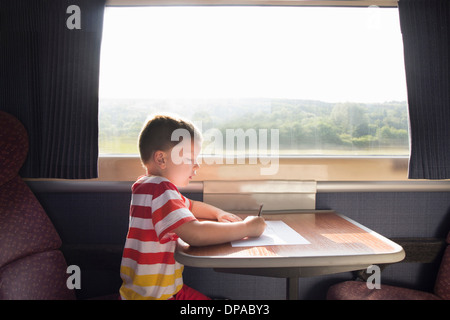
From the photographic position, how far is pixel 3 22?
69.8 inches

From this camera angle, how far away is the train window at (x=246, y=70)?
6.20 ft

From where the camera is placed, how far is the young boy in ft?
3.61


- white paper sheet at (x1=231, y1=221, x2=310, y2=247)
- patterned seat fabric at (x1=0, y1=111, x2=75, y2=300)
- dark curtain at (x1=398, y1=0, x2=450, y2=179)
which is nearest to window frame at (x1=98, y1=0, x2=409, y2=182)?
dark curtain at (x1=398, y1=0, x2=450, y2=179)

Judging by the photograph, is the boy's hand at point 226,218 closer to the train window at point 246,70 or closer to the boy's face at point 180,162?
the boy's face at point 180,162

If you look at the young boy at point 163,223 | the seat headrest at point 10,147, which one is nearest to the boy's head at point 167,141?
the young boy at point 163,223

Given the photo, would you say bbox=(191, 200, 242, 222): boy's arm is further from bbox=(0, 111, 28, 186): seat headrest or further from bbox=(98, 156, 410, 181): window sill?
bbox=(0, 111, 28, 186): seat headrest

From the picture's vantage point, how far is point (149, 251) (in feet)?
3.97

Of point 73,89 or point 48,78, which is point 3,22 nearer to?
point 48,78

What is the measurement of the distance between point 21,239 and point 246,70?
4.46ft

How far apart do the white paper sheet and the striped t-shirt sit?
0.25 meters

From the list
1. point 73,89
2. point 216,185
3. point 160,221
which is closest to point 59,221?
point 73,89

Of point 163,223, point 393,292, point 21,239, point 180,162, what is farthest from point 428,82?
point 21,239

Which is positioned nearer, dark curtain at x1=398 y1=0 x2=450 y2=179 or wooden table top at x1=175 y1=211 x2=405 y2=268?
wooden table top at x1=175 y1=211 x2=405 y2=268

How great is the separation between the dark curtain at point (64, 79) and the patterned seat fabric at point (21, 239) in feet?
0.62
